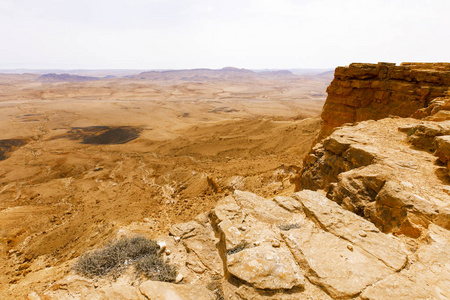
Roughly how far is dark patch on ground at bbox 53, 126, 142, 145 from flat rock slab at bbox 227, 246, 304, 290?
24797 mm

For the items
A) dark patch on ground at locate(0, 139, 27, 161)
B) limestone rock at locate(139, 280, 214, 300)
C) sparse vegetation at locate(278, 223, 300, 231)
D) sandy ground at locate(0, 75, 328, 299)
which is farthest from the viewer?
dark patch on ground at locate(0, 139, 27, 161)

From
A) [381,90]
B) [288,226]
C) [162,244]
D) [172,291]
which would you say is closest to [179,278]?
[172,291]

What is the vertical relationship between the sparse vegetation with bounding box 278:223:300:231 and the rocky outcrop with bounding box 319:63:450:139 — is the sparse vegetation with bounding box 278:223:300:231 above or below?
below

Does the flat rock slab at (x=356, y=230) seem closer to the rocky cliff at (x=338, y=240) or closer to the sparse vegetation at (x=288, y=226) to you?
the rocky cliff at (x=338, y=240)

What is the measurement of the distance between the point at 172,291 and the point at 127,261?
3.97ft

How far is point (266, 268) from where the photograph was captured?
123 inches

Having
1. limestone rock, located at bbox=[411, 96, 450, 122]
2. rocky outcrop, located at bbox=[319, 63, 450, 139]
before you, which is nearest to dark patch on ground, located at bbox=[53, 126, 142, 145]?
rocky outcrop, located at bbox=[319, 63, 450, 139]

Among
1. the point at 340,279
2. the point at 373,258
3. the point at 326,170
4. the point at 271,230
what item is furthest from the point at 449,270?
the point at 326,170

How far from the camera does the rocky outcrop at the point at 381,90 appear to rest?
915cm

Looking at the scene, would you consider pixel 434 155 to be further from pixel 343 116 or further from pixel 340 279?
pixel 343 116

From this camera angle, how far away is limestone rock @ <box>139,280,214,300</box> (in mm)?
3080

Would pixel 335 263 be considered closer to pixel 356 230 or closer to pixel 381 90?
pixel 356 230

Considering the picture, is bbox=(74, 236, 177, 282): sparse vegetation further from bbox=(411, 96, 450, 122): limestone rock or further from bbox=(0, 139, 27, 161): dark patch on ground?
bbox=(0, 139, 27, 161): dark patch on ground

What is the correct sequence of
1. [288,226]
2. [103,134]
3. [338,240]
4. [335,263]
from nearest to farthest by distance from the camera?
1. [335,263]
2. [338,240]
3. [288,226]
4. [103,134]
